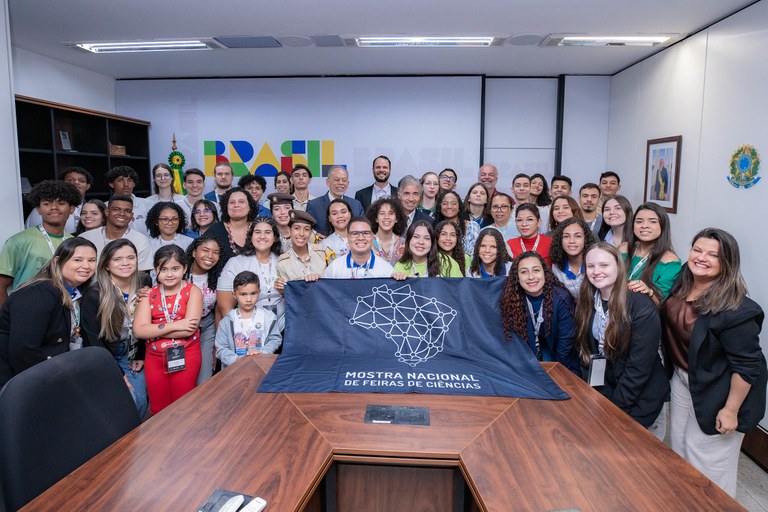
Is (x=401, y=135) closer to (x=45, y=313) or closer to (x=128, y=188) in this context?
(x=128, y=188)

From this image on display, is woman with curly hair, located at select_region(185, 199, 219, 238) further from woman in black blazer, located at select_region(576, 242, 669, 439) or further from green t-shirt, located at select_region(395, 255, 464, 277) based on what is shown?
woman in black blazer, located at select_region(576, 242, 669, 439)

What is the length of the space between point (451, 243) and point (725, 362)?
6.03ft

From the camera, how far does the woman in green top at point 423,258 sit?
3613mm

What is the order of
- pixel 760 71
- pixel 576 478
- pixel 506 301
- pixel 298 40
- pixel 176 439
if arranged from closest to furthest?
pixel 576 478 → pixel 176 439 → pixel 506 301 → pixel 760 71 → pixel 298 40

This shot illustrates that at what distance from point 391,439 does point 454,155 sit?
5.81m

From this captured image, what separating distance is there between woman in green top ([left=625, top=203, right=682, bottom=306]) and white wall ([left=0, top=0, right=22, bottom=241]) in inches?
170

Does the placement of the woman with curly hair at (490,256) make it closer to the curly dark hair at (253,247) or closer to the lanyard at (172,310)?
the curly dark hair at (253,247)

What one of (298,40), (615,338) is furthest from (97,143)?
(615,338)

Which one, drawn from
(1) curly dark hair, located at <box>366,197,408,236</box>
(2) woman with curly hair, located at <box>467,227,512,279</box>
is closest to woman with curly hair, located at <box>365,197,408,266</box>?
(1) curly dark hair, located at <box>366,197,408,236</box>

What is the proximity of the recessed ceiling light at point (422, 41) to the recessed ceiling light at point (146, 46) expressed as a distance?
64.7 inches

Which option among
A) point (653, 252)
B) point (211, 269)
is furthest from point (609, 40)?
point (211, 269)

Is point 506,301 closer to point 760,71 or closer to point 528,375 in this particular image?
point 528,375

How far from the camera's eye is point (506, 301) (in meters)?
2.96

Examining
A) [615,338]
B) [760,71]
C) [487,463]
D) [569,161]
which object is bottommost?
[487,463]
